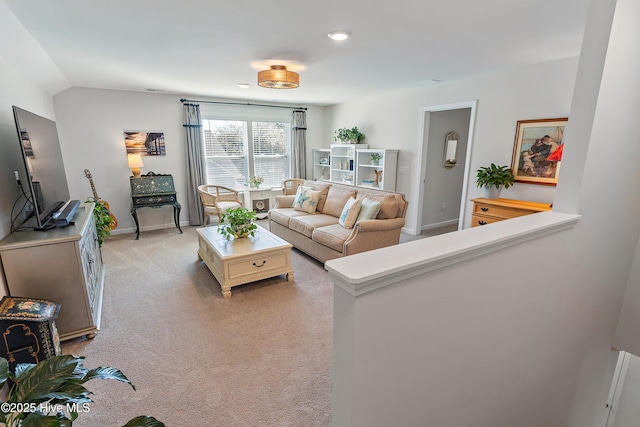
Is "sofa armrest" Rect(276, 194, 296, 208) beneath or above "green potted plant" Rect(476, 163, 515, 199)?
beneath

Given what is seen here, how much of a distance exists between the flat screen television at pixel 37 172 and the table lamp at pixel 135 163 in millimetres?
1828

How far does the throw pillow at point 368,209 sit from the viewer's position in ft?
11.8

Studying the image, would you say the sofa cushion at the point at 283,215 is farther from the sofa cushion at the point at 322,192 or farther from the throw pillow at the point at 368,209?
the throw pillow at the point at 368,209

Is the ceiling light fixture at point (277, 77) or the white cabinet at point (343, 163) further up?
the ceiling light fixture at point (277, 77)

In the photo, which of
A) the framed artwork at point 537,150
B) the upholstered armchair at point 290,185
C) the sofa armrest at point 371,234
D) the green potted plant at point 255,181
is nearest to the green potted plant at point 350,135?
the upholstered armchair at point 290,185

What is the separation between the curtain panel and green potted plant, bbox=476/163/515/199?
4.54 meters

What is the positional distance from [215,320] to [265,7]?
243 centimetres

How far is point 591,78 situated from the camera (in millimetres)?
1582

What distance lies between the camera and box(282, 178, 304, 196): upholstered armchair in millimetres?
5934

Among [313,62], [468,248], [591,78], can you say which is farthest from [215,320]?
[591,78]

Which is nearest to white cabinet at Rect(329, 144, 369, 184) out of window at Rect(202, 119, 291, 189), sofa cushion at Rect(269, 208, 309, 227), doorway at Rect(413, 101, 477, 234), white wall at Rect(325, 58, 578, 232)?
white wall at Rect(325, 58, 578, 232)

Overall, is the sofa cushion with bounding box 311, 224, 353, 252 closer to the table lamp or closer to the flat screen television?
the flat screen television

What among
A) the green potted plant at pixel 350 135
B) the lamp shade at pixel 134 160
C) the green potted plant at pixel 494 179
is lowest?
the green potted plant at pixel 494 179

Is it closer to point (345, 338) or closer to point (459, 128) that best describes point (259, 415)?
point (345, 338)
